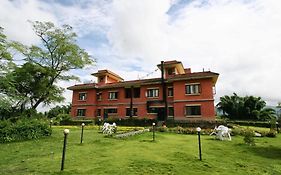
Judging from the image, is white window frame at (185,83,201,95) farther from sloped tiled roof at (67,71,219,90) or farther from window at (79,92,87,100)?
window at (79,92,87,100)

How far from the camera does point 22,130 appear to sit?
16172 millimetres

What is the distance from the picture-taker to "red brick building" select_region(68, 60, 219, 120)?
29.7m

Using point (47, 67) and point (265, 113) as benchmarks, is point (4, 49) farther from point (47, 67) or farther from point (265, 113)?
point (265, 113)

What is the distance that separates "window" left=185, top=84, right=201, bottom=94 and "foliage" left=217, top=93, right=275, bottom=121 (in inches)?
917

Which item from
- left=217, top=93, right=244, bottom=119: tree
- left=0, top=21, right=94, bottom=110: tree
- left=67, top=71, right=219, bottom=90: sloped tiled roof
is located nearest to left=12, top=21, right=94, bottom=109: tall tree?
left=0, top=21, right=94, bottom=110: tree

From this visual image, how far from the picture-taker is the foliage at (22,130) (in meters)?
15.2

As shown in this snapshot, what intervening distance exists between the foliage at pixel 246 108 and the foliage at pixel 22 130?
140 ft

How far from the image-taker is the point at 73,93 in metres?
42.3

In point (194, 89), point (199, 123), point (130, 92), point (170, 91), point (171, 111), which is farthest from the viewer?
point (130, 92)

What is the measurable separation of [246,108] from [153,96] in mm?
25393

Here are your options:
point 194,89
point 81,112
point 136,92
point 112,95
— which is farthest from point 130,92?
point 194,89

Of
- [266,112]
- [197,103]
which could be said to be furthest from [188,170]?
[266,112]

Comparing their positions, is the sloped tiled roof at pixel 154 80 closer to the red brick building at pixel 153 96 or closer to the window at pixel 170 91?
the red brick building at pixel 153 96

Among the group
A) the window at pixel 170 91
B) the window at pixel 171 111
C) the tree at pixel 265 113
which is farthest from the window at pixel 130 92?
the tree at pixel 265 113
